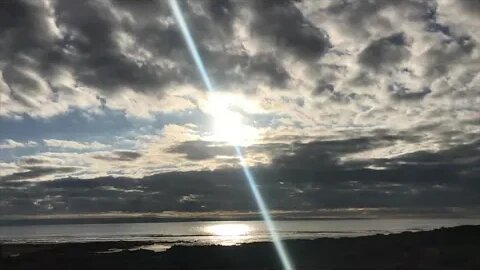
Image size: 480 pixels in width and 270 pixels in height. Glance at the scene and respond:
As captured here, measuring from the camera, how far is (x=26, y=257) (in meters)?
Answer: 48.9

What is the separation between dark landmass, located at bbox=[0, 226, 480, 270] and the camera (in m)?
35.1

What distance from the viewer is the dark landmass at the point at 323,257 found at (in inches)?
1383

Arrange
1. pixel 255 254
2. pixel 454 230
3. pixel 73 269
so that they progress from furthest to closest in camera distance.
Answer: pixel 454 230 → pixel 255 254 → pixel 73 269

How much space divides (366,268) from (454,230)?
22653 millimetres

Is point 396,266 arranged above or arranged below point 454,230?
below

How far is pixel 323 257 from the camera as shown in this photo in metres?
40.5

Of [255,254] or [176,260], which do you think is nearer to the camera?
[176,260]

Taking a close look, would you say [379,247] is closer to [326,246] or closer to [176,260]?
[326,246]

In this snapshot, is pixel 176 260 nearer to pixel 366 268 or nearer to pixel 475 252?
pixel 366 268

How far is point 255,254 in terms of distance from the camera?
4572 centimetres

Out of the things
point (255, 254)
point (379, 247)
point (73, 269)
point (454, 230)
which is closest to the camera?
point (73, 269)

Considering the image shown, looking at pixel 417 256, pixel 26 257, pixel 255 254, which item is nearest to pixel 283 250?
pixel 255 254

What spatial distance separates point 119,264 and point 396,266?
20519 millimetres

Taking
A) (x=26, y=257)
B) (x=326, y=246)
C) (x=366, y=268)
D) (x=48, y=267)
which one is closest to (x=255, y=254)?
(x=326, y=246)
